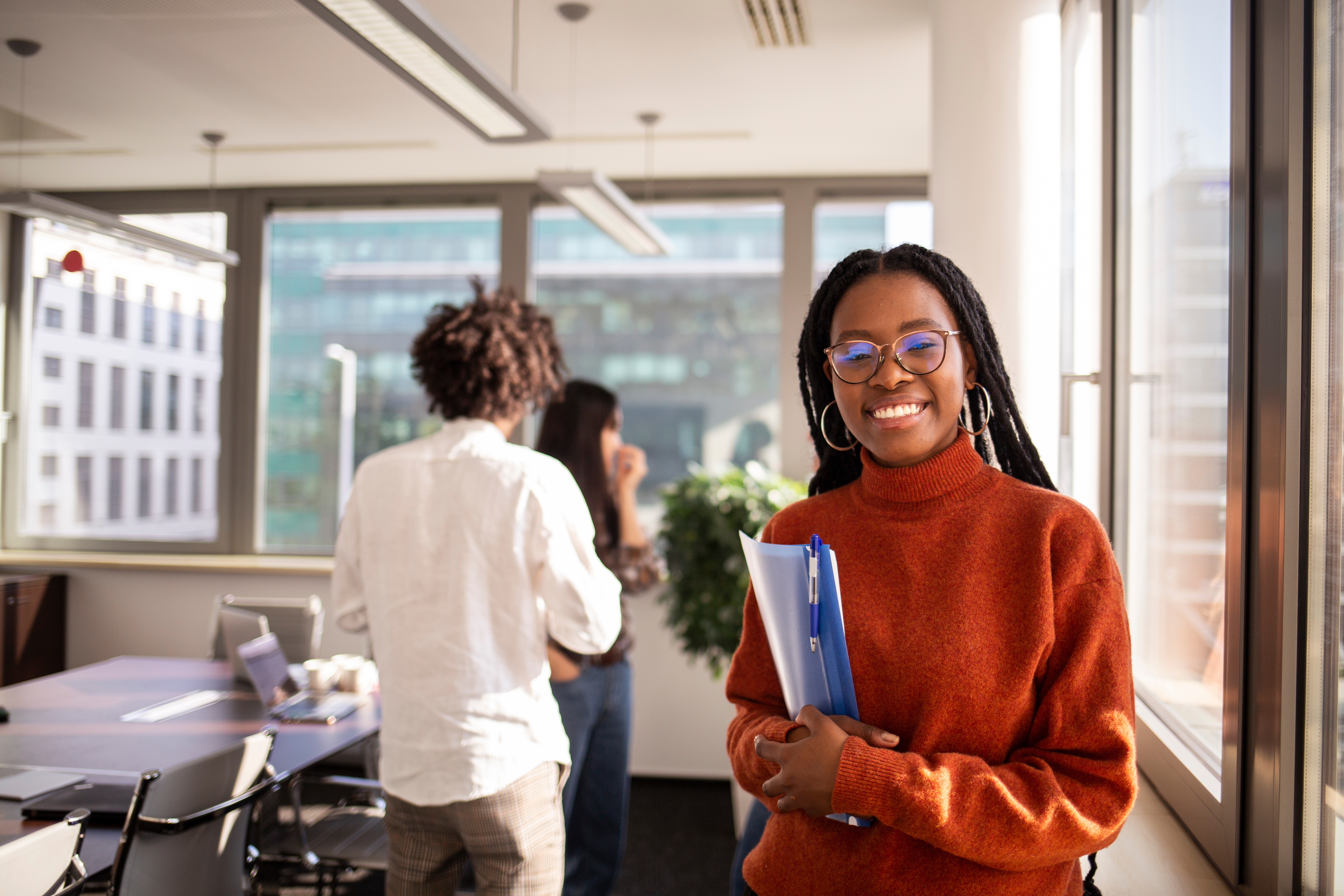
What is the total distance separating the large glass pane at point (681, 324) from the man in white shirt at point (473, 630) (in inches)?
114

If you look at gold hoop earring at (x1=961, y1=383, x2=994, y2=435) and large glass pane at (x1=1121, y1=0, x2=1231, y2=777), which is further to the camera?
large glass pane at (x1=1121, y1=0, x2=1231, y2=777)

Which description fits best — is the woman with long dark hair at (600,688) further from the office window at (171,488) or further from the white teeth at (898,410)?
the office window at (171,488)

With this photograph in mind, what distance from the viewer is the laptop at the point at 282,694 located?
2.57m

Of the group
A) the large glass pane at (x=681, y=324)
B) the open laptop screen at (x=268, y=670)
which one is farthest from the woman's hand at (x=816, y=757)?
the large glass pane at (x=681, y=324)

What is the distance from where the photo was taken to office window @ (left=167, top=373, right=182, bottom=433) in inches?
197

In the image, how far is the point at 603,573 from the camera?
1.93 meters

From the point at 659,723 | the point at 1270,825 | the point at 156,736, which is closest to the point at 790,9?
the point at 1270,825

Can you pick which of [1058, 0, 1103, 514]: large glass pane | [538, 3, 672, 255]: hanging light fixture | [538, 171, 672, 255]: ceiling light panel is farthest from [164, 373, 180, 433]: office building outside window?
[1058, 0, 1103, 514]: large glass pane

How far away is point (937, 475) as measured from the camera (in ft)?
3.43

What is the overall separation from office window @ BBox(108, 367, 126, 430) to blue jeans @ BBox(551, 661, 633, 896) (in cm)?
381

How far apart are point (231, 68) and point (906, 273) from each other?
341cm

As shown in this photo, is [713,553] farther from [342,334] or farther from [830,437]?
[342,334]

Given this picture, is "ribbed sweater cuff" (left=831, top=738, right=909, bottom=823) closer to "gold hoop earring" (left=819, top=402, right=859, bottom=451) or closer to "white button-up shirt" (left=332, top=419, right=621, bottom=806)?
"gold hoop earring" (left=819, top=402, right=859, bottom=451)

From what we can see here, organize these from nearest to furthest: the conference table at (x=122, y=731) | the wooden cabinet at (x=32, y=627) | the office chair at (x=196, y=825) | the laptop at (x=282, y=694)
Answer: the office chair at (x=196, y=825)
the conference table at (x=122, y=731)
the laptop at (x=282, y=694)
the wooden cabinet at (x=32, y=627)
